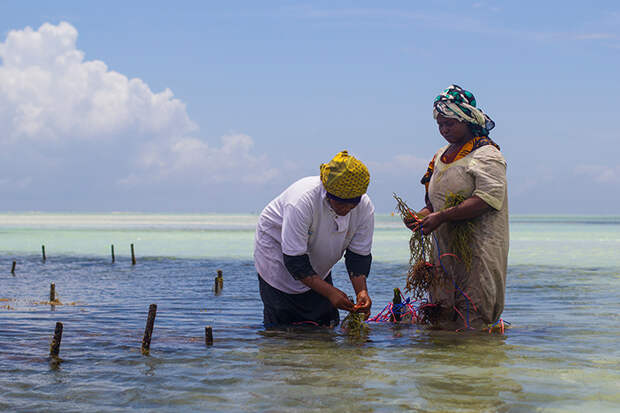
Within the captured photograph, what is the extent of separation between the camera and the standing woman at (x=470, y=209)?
19.6 feet

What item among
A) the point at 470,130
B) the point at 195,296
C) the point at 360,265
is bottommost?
the point at 195,296

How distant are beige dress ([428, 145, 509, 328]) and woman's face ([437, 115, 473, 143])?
0.19 m

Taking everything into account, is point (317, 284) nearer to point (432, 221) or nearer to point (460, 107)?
point (432, 221)

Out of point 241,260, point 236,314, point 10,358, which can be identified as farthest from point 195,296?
point 241,260

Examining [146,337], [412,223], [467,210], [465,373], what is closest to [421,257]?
[412,223]

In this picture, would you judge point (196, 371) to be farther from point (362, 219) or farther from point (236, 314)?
point (236, 314)

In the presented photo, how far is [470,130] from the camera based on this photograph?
617cm

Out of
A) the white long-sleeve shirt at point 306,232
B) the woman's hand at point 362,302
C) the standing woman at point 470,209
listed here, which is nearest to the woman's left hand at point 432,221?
the standing woman at point 470,209

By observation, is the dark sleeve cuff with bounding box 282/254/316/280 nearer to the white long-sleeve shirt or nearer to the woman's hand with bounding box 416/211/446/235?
the white long-sleeve shirt

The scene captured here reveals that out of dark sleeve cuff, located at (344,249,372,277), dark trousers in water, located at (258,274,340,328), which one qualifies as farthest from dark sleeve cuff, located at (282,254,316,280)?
dark trousers in water, located at (258,274,340,328)

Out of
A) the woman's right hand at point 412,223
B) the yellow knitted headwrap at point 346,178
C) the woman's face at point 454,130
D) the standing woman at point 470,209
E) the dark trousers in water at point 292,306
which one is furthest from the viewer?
the woman's right hand at point 412,223

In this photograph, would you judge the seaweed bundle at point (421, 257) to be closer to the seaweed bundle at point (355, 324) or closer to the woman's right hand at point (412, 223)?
the woman's right hand at point (412, 223)

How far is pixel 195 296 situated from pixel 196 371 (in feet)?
30.1

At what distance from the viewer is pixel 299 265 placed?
5.57 meters
